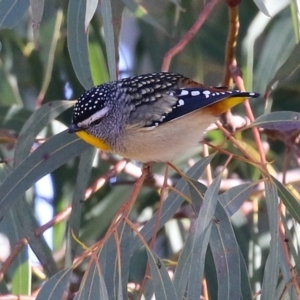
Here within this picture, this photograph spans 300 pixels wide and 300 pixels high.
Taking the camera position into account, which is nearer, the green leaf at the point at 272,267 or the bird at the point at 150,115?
the green leaf at the point at 272,267

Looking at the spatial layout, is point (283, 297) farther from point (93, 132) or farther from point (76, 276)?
point (76, 276)

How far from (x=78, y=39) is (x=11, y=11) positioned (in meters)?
0.25

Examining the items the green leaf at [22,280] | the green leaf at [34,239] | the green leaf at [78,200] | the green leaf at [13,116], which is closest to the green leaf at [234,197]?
the green leaf at [78,200]

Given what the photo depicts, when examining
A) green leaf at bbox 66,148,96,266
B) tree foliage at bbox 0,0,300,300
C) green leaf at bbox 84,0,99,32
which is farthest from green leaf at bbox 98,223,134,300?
green leaf at bbox 84,0,99,32

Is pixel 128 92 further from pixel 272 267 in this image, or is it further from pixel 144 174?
pixel 272 267

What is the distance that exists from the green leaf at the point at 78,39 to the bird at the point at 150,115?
84 mm

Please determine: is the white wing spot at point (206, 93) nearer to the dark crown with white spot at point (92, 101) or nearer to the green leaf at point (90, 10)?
the dark crown with white spot at point (92, 101)

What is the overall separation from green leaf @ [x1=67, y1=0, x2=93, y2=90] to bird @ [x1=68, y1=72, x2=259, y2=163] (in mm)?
84

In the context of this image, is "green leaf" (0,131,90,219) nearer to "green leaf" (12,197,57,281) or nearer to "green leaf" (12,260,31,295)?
"green leaf" (12,197,57,281)

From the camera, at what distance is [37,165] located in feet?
6.30

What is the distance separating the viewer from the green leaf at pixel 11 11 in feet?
5.45

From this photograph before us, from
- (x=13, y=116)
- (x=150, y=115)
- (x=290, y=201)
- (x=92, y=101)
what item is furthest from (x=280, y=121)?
(x=13, y=116)

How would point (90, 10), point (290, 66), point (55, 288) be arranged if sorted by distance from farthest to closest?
point (290, 66) < point (55, 288) < point (90, 10)

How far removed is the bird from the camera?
1897 millimetres
